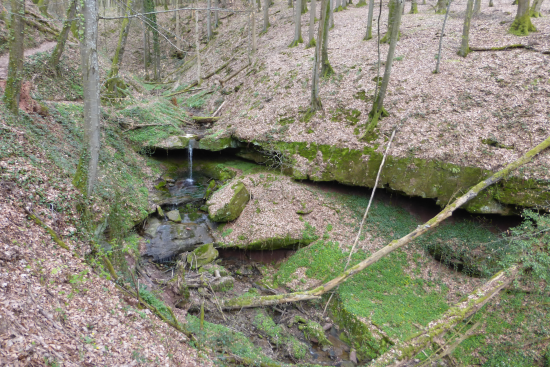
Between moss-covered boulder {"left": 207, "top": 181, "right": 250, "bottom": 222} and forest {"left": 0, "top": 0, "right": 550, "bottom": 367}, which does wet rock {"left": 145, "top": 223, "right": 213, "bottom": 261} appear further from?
moss-covered boulder {"left": 207, "top": 181, "right": 250, "bottom": 222}

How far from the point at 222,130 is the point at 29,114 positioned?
8033mm

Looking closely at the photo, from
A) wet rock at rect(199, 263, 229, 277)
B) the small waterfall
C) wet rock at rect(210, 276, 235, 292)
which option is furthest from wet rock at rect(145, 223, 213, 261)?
the small waterfall

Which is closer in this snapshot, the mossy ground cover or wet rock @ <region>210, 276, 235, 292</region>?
the mossy ground cover

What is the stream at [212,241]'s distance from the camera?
784cm

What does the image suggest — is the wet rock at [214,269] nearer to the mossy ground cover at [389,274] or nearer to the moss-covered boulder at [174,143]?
the mossy ground cover at [389,274]

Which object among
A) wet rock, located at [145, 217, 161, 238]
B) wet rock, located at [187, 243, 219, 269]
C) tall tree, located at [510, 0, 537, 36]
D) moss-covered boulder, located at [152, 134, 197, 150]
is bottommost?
wet rock, located at [187, 243, 219, 269]

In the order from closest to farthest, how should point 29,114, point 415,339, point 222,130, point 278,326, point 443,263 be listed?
point 415,339, point 278,326, point 29,114, point 443,263, point 222,130

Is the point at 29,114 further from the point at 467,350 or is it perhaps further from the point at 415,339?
the point at 467,350

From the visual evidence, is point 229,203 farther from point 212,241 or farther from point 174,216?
point 174,216

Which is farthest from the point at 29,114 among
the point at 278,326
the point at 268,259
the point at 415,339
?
the point at 415,339

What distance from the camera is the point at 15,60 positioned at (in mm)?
7688

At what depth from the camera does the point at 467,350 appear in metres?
7.63

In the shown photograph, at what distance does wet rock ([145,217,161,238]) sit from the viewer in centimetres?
1057

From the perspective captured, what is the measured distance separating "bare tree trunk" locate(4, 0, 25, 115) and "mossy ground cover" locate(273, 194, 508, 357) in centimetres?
967
